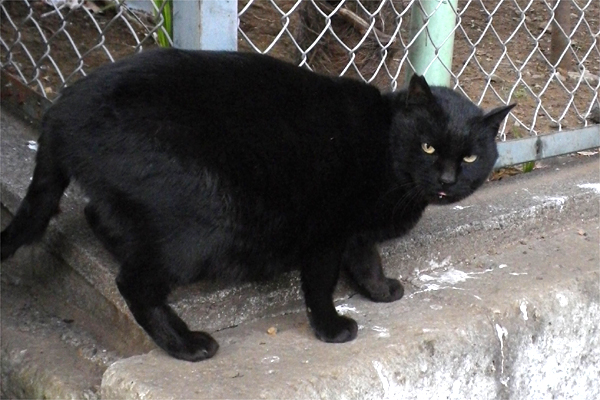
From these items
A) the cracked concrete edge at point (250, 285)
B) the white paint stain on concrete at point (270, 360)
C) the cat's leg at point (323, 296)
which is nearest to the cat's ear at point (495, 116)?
the cracked concrete edge at point (250, 285)

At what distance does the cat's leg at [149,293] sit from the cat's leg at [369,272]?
39 cm

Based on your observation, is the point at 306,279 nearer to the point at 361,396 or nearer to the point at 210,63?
the point at 361,396

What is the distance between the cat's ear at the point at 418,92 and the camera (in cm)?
168

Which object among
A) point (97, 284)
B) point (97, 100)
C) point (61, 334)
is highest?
point (97, 100)

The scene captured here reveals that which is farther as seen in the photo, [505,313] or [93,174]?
[505,313]

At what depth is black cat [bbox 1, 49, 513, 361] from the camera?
4.83 feet

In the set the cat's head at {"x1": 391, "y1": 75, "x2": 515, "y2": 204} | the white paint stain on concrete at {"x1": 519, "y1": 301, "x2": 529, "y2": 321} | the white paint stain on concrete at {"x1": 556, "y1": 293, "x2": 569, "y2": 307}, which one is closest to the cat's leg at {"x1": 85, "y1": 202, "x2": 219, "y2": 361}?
the cat's head at {"x1": 391, "y1": 75, "x2": 515, "y2": 204}

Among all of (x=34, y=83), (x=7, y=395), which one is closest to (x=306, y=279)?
(x=7, y=395)

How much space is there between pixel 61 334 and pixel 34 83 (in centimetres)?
87

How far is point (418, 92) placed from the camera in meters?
1.70

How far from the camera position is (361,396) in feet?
4.82

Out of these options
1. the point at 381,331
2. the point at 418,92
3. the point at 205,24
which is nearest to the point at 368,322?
the point at 381,331

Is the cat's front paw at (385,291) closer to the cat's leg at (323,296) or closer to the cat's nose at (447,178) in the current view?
the cat's leg at (323,296)

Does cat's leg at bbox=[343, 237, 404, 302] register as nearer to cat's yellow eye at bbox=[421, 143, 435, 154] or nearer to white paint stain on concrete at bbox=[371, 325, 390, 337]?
white paint stain on concrete at bbox=[371, 325, 390, 337]
